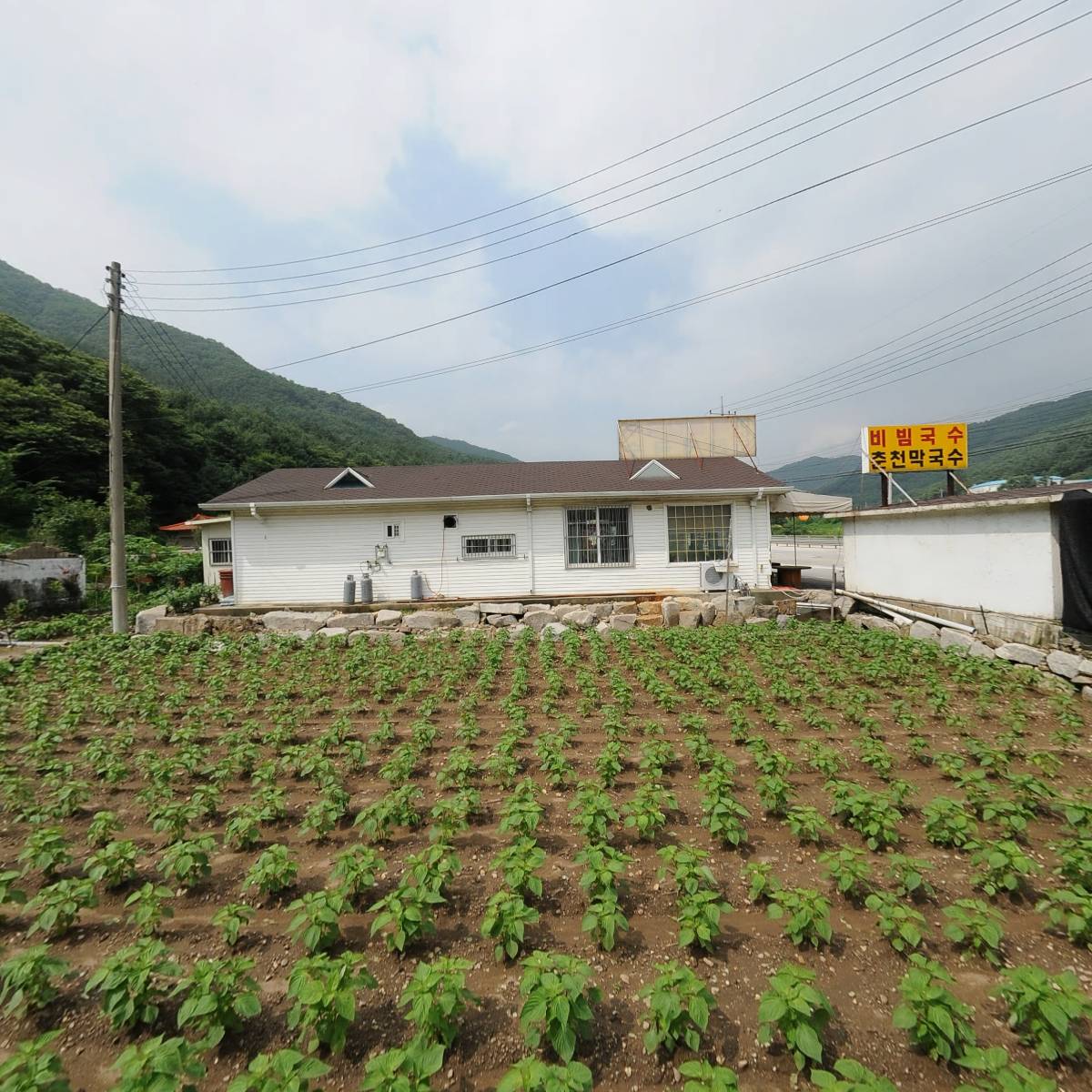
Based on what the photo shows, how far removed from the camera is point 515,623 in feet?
40.3

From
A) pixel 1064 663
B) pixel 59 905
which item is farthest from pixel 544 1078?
pixel 1064 663

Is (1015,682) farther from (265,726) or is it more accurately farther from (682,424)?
(682,424)

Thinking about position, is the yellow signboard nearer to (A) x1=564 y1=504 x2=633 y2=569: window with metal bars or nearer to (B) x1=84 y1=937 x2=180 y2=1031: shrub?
(A) x1=564 y1=504 x2=633 y2=569: window with metal bars

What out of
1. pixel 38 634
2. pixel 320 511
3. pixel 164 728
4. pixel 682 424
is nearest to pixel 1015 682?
pixel 164 728

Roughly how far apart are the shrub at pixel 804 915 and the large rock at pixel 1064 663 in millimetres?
7007

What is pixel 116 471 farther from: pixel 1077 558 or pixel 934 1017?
pixel 1077 558

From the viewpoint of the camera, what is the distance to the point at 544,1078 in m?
1.81

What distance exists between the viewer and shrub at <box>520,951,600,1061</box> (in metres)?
2.09

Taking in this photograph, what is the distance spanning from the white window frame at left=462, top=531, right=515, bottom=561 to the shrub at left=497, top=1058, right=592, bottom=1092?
11.8 m

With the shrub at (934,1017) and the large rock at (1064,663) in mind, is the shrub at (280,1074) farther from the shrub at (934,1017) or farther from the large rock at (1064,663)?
the large rock at (1064,663)

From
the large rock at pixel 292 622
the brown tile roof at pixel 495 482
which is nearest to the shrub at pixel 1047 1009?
the brown tile roof at pixel 495 482

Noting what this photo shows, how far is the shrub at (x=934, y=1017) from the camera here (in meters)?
2.09

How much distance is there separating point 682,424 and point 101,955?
17.5 meters

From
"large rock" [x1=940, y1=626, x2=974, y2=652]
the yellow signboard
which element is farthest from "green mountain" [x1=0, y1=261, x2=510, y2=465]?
"large rock" [x1=940, y1=626, x2=974, y2=652]
